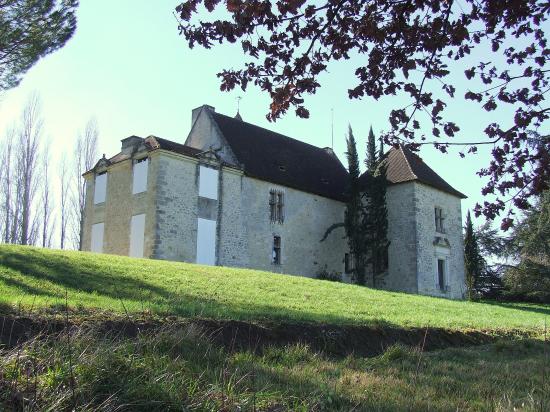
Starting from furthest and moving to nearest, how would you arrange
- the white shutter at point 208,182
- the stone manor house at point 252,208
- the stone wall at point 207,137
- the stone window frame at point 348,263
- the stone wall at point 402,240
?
the stone window frame at point 348,263
the stone wall at point 402,240
the stone wall at point 207,137
the white shutter at point 208,182
the stone manor house at point 252,208

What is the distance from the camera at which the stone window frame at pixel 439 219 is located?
33044mm

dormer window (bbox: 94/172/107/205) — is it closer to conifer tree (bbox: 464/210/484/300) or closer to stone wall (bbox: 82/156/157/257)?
stone wall (bbox: 82/156/157/257)

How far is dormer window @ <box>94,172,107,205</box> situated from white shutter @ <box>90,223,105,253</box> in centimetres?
135

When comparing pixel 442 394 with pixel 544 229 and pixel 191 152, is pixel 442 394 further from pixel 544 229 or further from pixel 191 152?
pixel 544 229

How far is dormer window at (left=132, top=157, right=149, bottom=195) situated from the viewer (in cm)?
2609

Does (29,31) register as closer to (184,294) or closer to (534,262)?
(184,294)

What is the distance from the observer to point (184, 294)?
11773 mm

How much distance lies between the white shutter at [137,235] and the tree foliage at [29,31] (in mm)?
10333

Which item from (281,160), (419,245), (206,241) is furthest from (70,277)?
(419,245)

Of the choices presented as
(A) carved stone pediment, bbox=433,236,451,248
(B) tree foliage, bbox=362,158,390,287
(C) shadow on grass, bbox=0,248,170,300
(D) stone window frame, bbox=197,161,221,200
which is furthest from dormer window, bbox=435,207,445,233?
(C) shadow on grass, bbox=0,248,170,300

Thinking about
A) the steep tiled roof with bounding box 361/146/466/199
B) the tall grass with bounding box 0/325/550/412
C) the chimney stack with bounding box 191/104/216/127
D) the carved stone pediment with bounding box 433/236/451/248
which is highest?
the chimney stack with bounding box 191/104/216/127

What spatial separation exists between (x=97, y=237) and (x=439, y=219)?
19.6 meters

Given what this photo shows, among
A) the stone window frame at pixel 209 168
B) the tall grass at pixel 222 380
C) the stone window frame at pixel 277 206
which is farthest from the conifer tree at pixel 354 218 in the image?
the tall grass at pixel 222 380

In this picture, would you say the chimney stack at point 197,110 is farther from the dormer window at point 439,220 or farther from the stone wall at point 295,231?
the dormer window at point 439,220
